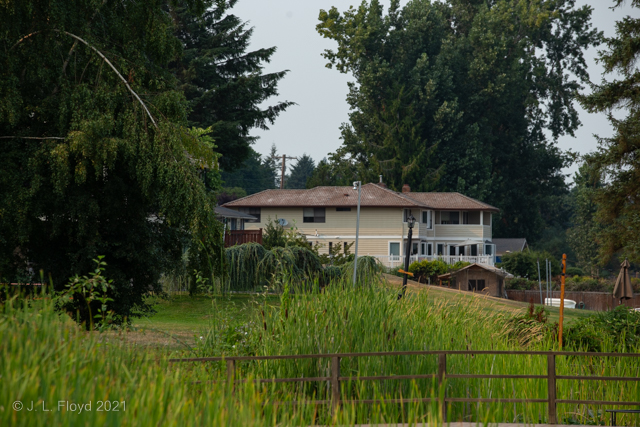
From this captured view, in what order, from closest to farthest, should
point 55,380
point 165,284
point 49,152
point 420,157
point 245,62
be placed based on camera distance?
1. point 55,380
2. point 49,152
3. point 165,284
4. point 245,62
5. point 420,157

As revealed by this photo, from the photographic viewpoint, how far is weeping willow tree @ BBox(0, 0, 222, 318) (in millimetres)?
12961

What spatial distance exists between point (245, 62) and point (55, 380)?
39633mm

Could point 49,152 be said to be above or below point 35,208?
above

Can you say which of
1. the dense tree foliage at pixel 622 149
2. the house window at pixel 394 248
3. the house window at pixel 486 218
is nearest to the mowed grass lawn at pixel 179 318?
the dense tree foliage at pixel 622 149

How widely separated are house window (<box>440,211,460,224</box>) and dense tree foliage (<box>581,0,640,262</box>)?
31074 millimetres

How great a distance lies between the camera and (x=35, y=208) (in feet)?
42.9

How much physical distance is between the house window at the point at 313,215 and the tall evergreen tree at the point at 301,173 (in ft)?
229

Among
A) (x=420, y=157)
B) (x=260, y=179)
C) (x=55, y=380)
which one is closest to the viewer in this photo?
(x=55, y=380)

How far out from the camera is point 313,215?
57312mm

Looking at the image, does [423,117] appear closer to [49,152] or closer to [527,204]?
[527,204]

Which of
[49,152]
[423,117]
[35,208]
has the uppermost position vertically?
[423,117]

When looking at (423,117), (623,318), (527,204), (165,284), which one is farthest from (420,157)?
(623,318)

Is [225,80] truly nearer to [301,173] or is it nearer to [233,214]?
[233,214]

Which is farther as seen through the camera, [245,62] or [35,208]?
[245,62]
